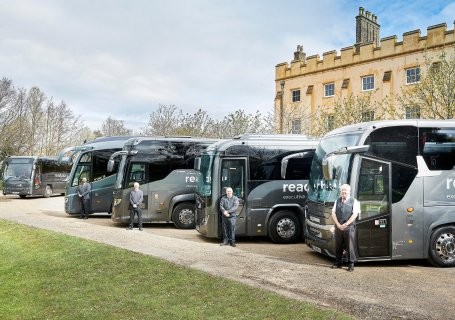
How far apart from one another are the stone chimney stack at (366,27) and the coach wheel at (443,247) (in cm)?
3053

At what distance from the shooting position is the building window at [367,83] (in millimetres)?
38156

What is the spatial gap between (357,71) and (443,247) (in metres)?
29.4

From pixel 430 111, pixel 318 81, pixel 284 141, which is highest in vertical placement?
pixel 318 81

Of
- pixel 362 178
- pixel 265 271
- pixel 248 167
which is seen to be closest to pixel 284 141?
pixel 248 167

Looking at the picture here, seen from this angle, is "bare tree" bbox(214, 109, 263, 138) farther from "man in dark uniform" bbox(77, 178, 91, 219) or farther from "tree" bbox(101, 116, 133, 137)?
"tree" bbox(101, 116, 133, 137)

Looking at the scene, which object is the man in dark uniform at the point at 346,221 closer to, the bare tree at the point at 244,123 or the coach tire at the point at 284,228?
the coach tire at the point at 284,228

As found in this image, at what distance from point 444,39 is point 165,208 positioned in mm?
23932

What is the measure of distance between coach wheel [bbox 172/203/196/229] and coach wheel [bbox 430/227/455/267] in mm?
9749

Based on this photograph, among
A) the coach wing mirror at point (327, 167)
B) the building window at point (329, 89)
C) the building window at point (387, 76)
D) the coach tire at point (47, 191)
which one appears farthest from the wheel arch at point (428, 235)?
the building window at point (329, 89)

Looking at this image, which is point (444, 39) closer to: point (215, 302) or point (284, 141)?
point (284, 141)

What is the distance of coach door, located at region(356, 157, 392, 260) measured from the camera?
11.1 metres

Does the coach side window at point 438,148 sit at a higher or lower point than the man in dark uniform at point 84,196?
higher

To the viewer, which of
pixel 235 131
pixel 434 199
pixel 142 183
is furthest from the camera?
pixel 235 131

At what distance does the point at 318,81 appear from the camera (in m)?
42.0
